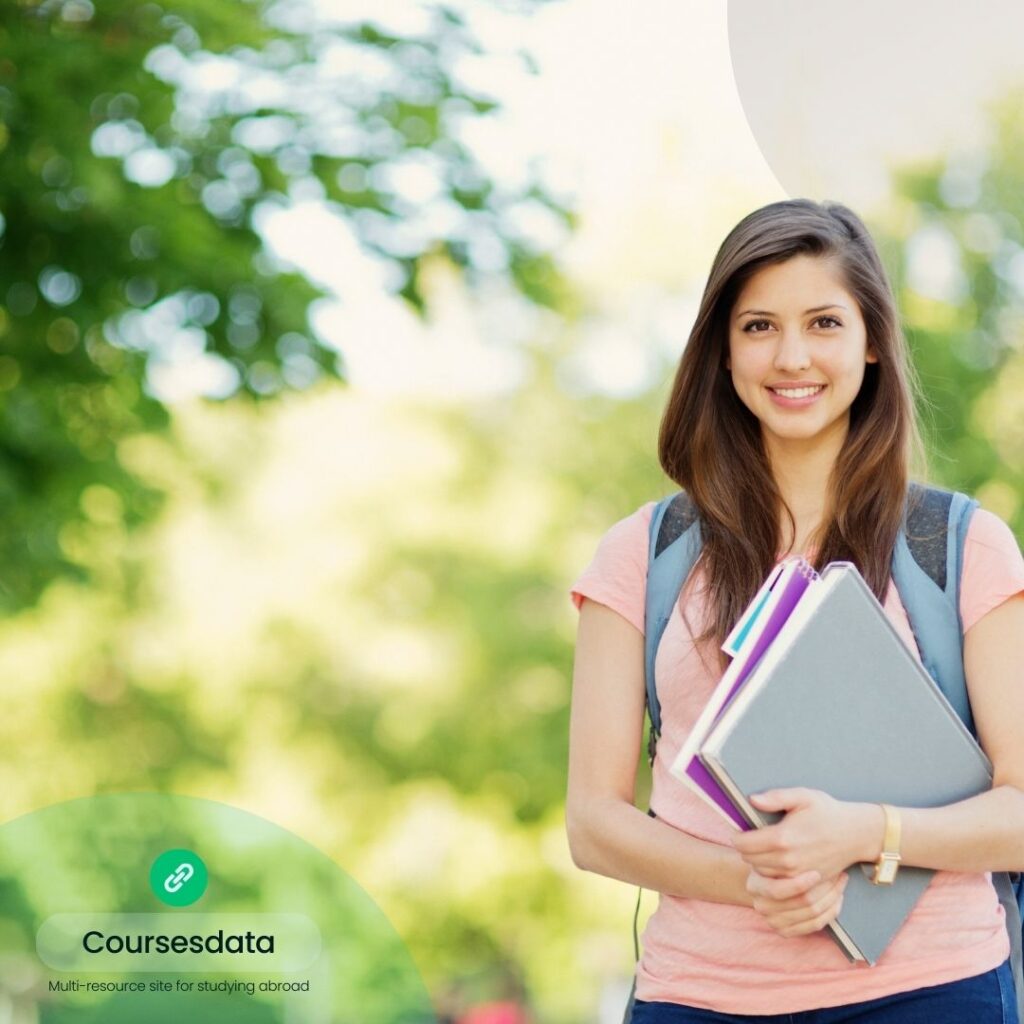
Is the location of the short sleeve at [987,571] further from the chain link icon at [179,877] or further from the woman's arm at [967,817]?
the chain link icon at [179,877]

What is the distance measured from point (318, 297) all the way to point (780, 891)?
11.1ft

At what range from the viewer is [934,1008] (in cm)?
160

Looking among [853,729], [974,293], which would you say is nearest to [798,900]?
[853,729]

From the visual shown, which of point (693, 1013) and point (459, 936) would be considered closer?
point (693, 1013)

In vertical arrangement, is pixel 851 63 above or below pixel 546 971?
above

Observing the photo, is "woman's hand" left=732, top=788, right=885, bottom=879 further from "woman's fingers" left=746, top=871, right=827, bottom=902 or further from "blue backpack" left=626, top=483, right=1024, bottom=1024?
"blue backpack" left=626, top=483, right=1024, bottom=1024

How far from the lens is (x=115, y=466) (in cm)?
471

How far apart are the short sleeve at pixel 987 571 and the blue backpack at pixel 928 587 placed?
0.01 metres

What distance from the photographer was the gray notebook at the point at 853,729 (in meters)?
1.51

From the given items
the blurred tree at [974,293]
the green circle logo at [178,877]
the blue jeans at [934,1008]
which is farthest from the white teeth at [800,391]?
the blurred tree at [974,293]

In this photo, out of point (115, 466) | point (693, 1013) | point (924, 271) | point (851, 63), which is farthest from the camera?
point (924, 271)

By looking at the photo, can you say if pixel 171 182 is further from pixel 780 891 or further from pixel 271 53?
pixel 780 891

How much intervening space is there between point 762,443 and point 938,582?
288 millimetres

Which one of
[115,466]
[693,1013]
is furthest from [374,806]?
[693,1013]
